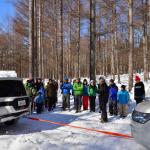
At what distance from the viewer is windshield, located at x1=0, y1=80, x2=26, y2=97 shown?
10.8m

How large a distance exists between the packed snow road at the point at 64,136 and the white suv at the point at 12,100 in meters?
0.60

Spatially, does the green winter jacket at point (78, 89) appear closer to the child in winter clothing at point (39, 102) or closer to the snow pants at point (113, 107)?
the child in winter clothing at point (39, 102)

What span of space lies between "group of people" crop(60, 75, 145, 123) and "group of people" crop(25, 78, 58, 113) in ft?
2.44

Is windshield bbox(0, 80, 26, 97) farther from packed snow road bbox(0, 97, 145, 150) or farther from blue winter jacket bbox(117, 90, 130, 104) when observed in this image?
blue winter jacket bbox(117, 90, 130, 104)

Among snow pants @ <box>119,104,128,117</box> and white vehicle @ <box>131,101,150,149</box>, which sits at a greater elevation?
white vehicle @ <box>131,101,150,149</box>

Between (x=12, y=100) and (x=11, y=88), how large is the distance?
21.7 inches

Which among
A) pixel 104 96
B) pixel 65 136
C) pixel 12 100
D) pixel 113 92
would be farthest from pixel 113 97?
pixel 12 100

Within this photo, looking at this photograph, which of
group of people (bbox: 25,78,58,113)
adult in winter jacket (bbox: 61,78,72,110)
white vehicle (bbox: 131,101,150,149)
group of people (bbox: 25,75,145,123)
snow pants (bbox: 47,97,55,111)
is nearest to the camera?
white vehicle (bbox: 131,101,150,149)

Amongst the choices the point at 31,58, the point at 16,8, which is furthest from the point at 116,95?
the point at 16,8

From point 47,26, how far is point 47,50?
1679cm

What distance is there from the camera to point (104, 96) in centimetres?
1331

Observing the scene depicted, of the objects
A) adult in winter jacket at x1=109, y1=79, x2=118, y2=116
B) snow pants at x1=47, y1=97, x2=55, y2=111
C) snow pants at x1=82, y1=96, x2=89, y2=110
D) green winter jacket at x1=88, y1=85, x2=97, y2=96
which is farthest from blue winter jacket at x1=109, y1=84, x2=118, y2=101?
snow pants at x1=47, y1=97, x2=55, y2=111

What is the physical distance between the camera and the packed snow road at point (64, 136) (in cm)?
891

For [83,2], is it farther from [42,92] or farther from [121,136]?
[121,136]
